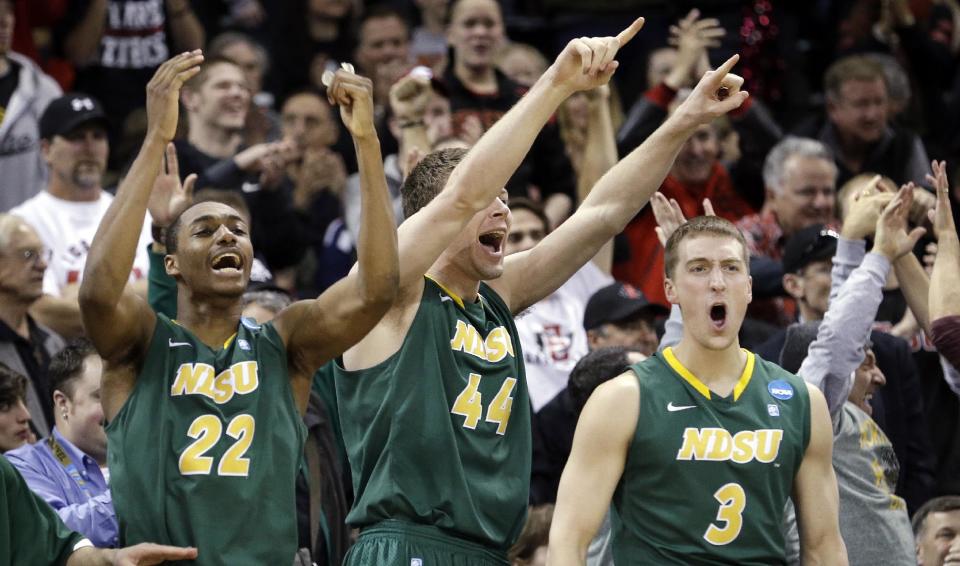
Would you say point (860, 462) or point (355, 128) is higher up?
point (355, 128)

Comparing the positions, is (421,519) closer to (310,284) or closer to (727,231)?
(727,231)

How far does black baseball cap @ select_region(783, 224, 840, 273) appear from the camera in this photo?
8.15 metres

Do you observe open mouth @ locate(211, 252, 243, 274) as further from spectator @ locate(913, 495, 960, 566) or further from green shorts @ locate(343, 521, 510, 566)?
spectator @ locate(913, 495, 960, 566)

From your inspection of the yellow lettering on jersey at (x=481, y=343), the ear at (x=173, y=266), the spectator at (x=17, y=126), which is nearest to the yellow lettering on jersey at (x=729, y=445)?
the yellow lettering on jersey at (x=481, y=343)

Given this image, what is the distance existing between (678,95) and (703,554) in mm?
5156

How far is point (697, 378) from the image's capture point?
5.56m

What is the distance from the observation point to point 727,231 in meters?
5.68

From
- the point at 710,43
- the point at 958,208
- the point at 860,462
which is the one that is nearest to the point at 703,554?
the point at 860,462

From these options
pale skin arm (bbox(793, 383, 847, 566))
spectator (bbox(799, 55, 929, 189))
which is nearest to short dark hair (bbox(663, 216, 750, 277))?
pale skin arm (bbox(793, 383, 847, 566))

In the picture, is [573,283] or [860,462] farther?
[573,283]

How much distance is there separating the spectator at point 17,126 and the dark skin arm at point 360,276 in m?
5.12

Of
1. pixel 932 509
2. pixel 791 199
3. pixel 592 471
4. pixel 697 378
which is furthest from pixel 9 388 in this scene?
pixel 791 199

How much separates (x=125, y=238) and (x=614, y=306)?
3744mm

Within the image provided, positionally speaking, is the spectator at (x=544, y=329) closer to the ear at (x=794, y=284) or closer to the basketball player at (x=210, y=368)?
the ear at (x=794, y=284)
